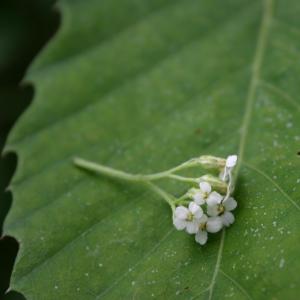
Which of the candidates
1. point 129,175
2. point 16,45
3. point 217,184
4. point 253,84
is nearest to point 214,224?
point 217,184

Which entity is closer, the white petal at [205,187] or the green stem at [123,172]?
the white petal at [205,187]

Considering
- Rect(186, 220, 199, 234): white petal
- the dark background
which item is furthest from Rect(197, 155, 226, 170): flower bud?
the dark background

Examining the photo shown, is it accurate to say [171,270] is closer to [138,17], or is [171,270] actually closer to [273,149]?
[273,149]

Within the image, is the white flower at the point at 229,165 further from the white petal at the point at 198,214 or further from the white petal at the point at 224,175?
the white petal at the point at 198,214

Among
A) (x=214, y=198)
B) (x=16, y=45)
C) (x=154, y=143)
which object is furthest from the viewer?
(x=16, y=45)

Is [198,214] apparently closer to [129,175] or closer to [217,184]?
[217,184]

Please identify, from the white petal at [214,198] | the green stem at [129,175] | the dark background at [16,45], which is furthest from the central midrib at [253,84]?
the dark background at [16,45]
